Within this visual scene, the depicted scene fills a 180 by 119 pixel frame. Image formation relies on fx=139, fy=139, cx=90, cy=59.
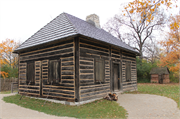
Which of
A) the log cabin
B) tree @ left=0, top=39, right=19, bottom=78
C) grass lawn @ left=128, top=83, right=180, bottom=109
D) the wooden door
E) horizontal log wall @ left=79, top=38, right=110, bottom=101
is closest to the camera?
the log cabin

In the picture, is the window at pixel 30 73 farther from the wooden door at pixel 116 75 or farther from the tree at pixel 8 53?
the tree at pixel 8 53

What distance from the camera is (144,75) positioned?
2850cm

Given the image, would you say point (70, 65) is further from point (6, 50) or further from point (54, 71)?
point (6, 50)

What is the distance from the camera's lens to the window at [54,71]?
8604mm

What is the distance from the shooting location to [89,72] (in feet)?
28.2

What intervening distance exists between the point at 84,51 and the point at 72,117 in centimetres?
395

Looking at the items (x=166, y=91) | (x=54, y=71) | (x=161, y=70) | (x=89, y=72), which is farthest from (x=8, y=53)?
(x=161, y=70)

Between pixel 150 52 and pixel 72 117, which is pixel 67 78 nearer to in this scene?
pixel 72 117

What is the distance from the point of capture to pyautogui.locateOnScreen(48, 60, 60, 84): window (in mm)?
8604

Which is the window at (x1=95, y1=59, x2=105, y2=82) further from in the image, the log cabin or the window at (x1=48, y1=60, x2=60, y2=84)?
the window at (x1=48, y1=60, x2=60, y2=84)

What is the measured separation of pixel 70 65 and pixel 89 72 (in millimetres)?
1329

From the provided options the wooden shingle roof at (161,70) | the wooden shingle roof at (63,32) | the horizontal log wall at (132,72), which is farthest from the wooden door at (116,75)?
the wooden shingle roof at (161,70)

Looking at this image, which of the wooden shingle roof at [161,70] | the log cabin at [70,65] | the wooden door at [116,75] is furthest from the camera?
the wooden shingle roof at [161,70]

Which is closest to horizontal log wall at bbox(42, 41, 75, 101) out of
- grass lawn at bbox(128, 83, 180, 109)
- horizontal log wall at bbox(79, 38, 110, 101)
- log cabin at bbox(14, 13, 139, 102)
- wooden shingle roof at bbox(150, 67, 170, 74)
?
log cabin at bbox(14, 13, 139, 102)
